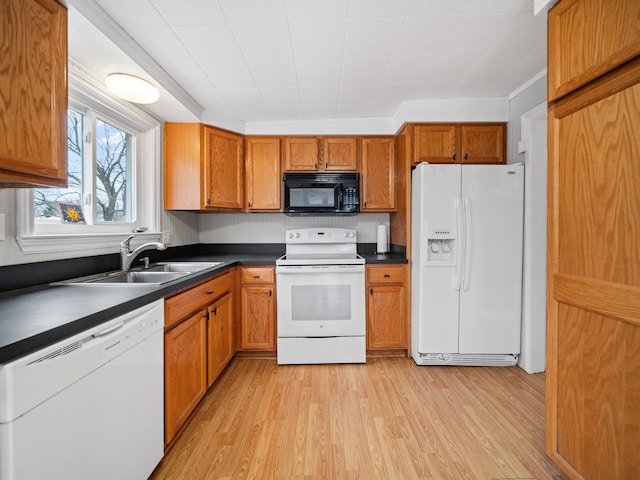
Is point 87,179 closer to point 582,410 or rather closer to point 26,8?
point 26,8

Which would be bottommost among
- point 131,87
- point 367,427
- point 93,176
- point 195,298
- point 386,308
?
point 367,427

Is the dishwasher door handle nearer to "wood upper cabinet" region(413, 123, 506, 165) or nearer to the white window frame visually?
the white window frame

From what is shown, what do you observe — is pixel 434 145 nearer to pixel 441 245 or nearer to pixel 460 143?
pixel 460 143

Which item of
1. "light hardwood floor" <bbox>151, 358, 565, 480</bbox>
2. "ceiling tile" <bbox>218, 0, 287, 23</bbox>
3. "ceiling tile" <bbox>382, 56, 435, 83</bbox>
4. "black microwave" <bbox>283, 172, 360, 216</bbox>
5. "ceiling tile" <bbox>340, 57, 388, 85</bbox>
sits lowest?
"light hardwood floor" <bbox>151, 358, 565, 480</bbox>

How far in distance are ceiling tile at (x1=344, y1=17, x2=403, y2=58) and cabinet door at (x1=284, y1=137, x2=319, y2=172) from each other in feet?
3.90

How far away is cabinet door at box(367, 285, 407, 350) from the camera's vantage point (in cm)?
283

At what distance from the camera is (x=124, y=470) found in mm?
1204

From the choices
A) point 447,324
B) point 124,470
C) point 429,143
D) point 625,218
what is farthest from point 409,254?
point 124,470

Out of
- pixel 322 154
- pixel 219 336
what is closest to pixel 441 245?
pixel 322 154

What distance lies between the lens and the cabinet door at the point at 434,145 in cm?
279

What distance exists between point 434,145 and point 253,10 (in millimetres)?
1860

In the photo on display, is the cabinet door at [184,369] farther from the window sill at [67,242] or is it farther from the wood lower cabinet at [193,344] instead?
the window sill at [67,242]

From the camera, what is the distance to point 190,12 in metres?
1.60

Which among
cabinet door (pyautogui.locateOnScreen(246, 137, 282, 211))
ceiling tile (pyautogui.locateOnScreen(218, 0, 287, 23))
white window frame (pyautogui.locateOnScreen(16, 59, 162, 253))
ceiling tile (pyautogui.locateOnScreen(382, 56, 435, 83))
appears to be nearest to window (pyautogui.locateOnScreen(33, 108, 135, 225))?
white window frame (pyautogui.locateOnScreen(16, 59, 162, 253))
